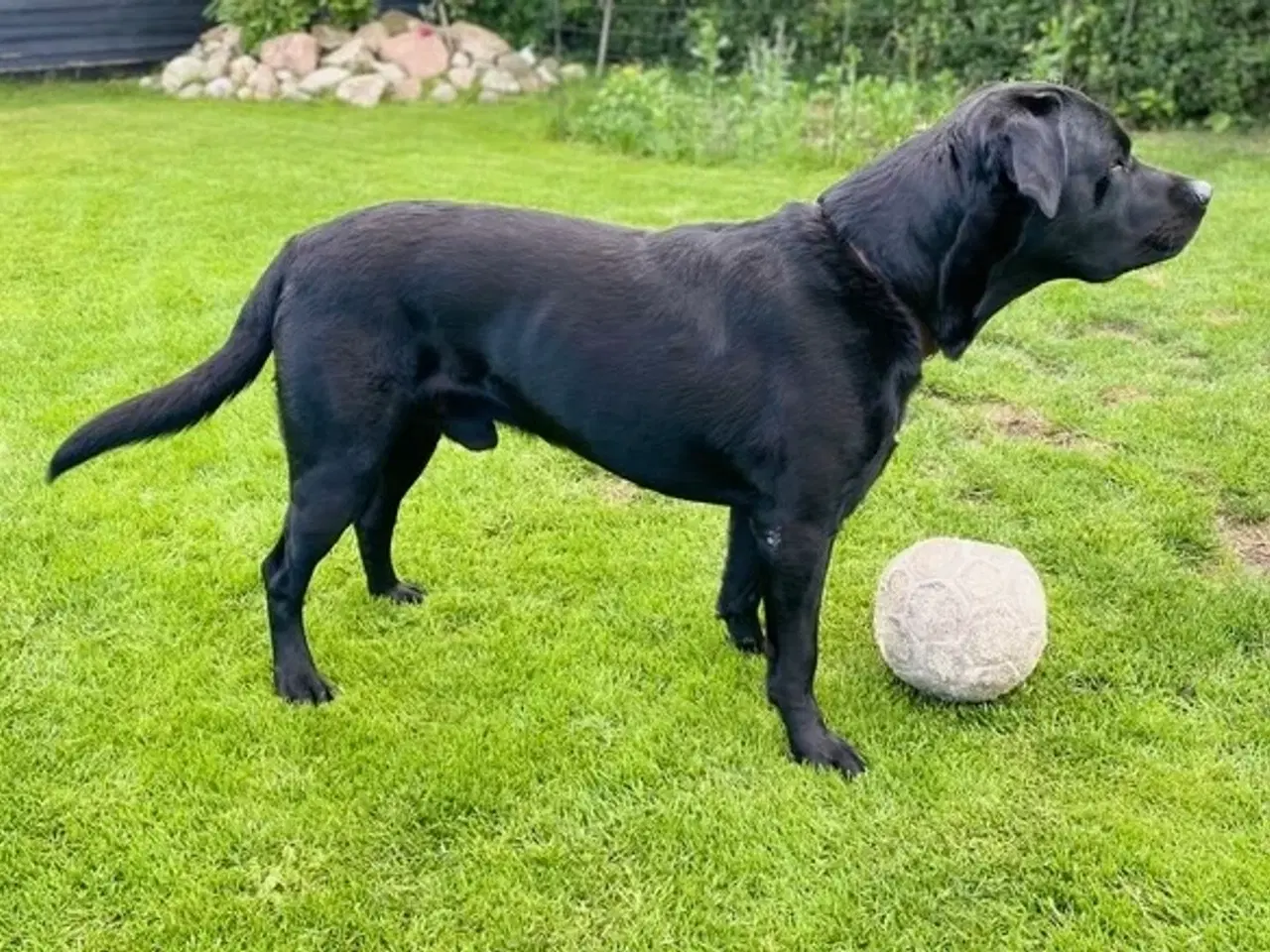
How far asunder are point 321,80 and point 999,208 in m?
12.0

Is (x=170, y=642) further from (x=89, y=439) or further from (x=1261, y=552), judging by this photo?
(x=1261, y=552)

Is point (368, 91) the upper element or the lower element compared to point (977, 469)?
lower

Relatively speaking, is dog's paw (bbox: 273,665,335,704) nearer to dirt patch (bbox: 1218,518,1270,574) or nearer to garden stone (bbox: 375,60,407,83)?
dirt patch (bbox: 1218,518,1270,574)

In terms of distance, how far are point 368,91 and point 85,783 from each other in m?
11.4

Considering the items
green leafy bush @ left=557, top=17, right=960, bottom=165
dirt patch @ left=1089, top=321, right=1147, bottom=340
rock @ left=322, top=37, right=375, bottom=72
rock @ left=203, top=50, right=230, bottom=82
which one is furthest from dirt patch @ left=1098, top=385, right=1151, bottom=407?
rock @ left=203, top=50, right=230, bottom=82

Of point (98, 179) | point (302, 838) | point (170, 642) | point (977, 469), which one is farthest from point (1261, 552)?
point (98, 179)

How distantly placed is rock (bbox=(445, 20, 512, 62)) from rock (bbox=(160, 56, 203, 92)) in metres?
2.76

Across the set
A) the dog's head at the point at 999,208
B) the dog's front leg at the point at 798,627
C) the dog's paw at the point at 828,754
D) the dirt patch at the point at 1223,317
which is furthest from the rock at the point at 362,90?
the dog's paw at the point at 828,754

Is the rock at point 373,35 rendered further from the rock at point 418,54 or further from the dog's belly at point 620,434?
the dog's belly at point 620,434

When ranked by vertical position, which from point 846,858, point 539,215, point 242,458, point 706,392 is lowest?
point 242,458

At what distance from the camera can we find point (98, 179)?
29.3 feet

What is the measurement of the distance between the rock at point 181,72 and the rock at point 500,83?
124 inches

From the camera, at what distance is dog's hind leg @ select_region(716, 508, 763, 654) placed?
11.1 ft

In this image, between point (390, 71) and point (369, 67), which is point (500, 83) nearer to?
point (390, 71)
